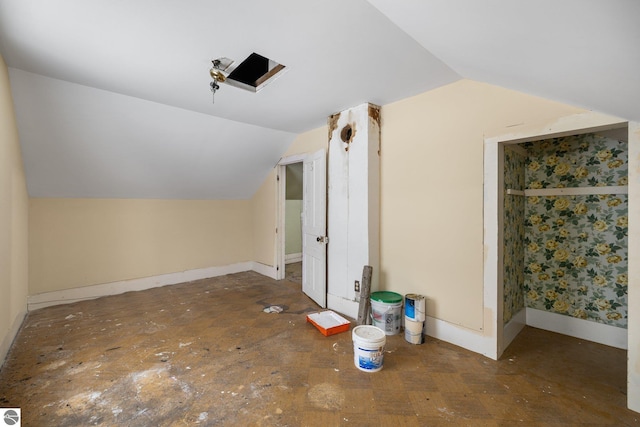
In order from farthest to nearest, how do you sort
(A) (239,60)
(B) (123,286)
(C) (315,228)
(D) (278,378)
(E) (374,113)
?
1. (B) (123,286)
2. (C) (315,228)
3. (E) (374,113)
4. (A) (239,60)
5. (D) (278,378)

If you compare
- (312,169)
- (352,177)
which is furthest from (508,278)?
(312,169)

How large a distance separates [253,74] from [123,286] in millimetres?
3534

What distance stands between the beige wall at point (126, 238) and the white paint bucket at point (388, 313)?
3.24 metres

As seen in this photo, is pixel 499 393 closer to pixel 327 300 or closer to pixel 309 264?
pixel 327 300

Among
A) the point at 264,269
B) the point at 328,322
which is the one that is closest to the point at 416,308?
the point at 328,322

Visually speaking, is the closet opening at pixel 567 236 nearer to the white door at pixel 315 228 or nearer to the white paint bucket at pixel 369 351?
the white paint bucket at pixel 369 351

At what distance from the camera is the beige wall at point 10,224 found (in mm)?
2207

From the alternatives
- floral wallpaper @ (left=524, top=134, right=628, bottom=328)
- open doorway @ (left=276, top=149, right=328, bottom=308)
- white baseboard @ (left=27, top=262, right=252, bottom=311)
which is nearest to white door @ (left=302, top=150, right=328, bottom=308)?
open doorway @ (left=276, top=149, right=328, bottom=308)

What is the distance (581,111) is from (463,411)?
2.16m

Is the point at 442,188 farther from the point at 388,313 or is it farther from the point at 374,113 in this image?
the point at 388,313

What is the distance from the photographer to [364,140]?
303 cm

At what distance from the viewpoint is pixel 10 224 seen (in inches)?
97.5

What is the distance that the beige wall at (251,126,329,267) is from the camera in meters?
4.30

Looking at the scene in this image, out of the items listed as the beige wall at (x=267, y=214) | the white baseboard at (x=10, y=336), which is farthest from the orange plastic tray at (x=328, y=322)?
the white baseboard at (x=10, y=336)
